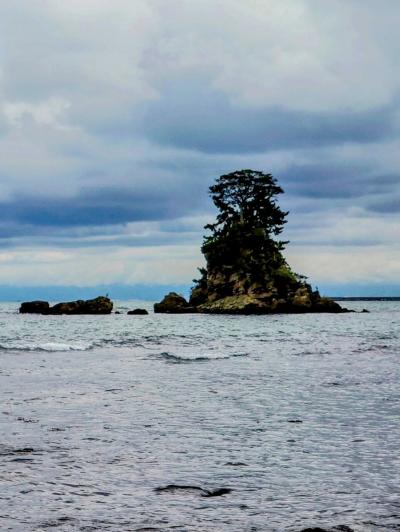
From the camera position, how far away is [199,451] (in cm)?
1090

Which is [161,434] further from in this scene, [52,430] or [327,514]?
[327,514]

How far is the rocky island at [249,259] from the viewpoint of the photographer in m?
103

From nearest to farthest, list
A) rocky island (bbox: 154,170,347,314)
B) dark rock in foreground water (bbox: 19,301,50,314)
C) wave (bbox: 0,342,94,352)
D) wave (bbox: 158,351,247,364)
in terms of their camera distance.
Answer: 1. wave (bbox: 158,351,247,364)
2. wave (bbox: 0,342,94,352)
3. rocky island (bbox: 154,170,347,314)
4. dark rock in foreground water (bbox: 19,301,50,314)

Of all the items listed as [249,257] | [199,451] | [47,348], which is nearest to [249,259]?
[249,257]

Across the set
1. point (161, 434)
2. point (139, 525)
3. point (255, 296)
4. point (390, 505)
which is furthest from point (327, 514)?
point (255, 296)

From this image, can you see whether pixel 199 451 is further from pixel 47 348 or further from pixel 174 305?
pixel 174 305

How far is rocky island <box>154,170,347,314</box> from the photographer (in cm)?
10344

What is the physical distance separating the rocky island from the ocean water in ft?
259

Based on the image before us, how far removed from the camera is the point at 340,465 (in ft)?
32.5

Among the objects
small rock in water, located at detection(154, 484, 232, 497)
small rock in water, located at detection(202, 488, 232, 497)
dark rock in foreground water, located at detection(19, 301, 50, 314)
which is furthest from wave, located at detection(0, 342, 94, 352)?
dark rock in foreground water, located at detection(19, 301, 50, 314)

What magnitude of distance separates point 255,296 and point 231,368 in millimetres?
77724

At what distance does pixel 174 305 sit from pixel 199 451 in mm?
103967

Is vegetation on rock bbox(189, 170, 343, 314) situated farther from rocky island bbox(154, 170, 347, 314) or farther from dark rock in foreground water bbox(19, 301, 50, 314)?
dark rock in foreground water bbox(19, 301, 50, 314)

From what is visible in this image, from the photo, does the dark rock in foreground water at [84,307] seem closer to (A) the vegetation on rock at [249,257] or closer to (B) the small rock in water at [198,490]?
(A) the vegetation on rock at [249,257]
